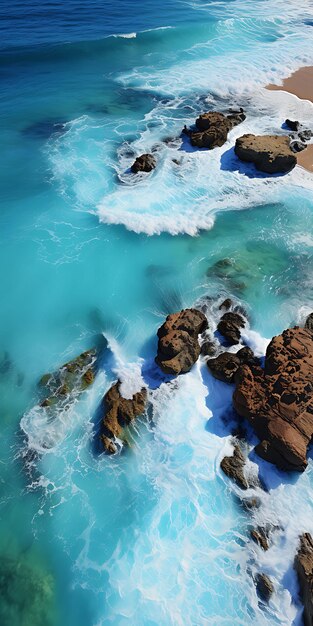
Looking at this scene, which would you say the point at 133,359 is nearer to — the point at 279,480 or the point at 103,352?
the point at 103,352

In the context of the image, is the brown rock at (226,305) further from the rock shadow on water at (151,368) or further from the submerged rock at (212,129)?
the submerged rock at (212,129)

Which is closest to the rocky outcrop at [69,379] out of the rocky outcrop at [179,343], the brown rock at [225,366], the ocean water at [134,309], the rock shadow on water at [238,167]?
the ocean water at [134,309]

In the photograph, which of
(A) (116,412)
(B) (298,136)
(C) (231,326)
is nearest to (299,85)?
(B) (298,136)

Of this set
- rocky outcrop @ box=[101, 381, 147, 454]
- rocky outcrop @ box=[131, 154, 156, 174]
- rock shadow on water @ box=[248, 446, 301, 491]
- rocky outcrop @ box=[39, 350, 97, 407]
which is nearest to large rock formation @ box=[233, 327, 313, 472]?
rock shadow on water @ box=[248, 446, 301, 491]

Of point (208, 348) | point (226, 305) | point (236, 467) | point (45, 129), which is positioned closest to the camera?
point (236, 467)

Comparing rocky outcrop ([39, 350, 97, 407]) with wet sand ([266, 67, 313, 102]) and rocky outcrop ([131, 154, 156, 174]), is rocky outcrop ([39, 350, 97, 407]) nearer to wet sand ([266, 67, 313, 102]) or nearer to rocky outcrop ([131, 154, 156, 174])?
rocky outcrop ([131, 154, 156, 174])

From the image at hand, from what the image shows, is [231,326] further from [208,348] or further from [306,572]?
[306,572]
